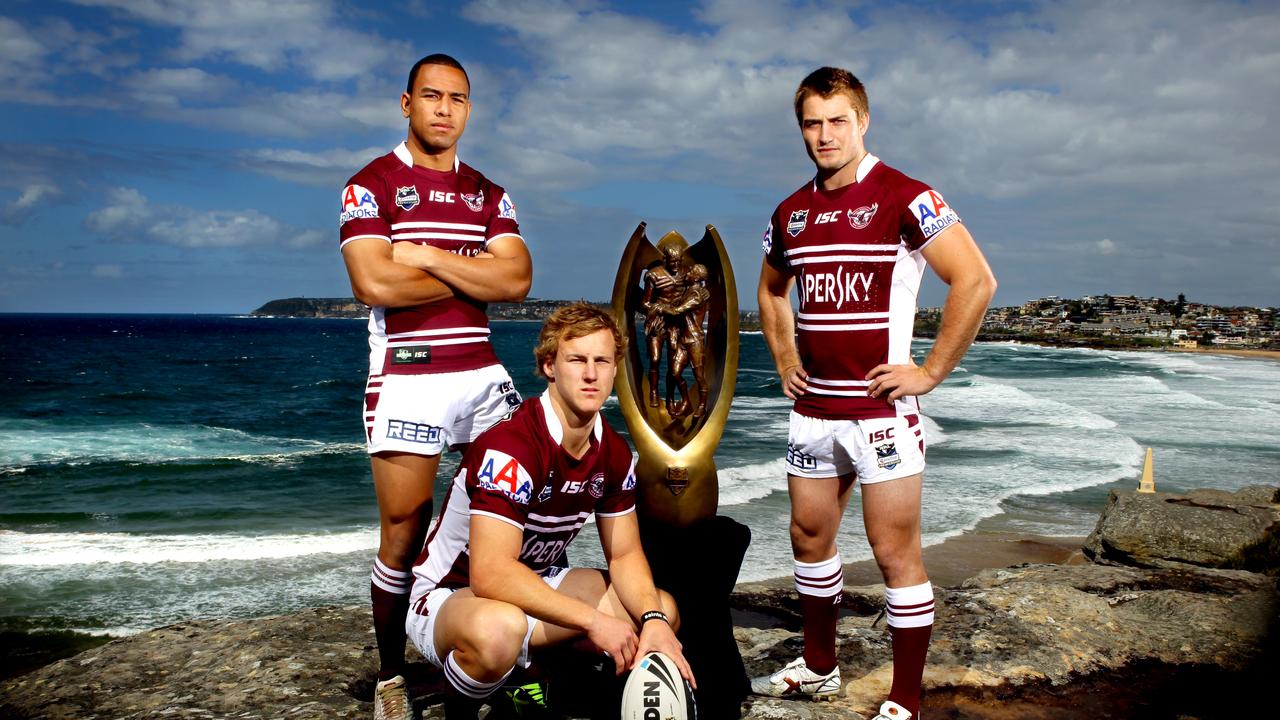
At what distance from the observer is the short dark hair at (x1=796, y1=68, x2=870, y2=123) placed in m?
3.38

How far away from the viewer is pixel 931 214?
3.31 metres

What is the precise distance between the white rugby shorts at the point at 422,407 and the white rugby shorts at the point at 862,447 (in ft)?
3.72

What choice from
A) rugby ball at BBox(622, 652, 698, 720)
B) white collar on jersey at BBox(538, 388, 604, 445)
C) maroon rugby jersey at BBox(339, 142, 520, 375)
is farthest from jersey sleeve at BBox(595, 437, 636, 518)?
maroon rugby jersey at BBox(339, 142, 520, 375)

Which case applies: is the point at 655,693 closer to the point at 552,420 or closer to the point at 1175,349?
the point at 552,420

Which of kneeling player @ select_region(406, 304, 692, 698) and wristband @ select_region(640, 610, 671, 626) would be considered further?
wristband @ select_region(640, 610, 671, 626)

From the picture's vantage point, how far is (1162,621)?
490cm

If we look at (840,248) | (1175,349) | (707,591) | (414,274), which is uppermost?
(840,248)

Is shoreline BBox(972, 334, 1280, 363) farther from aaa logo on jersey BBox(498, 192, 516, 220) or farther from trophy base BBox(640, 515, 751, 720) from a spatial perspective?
aaa logo on jersey BBox(498, 192, 516, 220)

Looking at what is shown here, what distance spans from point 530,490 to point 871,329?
141 cm

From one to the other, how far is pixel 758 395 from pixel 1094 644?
28002 millimetres

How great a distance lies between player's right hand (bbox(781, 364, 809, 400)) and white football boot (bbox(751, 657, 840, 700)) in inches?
45.7

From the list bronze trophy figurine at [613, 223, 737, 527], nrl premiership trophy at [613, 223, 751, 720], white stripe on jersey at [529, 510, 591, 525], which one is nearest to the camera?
white stripe on jersey at [529, 510, 591, 525]

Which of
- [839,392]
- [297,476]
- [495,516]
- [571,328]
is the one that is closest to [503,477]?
[495,516]

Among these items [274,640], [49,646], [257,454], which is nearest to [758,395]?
[257,454]
